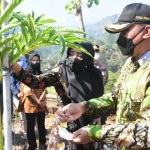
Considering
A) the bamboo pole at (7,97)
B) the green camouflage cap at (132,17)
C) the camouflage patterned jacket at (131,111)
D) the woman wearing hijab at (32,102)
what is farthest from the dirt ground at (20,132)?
the green camouflage cap at (132,17)

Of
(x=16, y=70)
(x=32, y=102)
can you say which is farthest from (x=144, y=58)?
(x=32, y=102)

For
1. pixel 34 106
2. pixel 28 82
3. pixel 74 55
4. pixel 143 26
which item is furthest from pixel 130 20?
pixel 34 106

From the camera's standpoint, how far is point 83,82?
265 centimetres

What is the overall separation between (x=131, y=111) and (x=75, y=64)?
4.05 feet

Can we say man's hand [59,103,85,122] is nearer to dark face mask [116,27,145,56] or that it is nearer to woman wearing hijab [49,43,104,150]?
dark face mask [116,27,145,56]

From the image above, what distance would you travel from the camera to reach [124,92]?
1637 mm

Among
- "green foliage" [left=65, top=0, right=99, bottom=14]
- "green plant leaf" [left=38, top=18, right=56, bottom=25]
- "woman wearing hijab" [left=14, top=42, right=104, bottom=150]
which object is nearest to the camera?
"green plant leaf" [left=38, top=18, right=56, bottom=25]

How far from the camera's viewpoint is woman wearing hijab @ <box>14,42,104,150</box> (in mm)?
2336

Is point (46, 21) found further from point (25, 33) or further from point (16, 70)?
point (16, 70)

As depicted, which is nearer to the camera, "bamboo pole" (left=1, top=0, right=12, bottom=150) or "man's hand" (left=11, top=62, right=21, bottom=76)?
"bamboo pole" (left=1, top=0, right=12, bottom=150)

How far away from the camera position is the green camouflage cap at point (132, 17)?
1.57 m

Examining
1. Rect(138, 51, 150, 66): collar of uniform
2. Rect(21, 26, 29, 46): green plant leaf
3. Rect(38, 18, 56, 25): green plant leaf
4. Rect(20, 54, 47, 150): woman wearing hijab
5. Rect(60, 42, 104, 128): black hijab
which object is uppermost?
Rect(38, 18, 56, 25): green plant leaf

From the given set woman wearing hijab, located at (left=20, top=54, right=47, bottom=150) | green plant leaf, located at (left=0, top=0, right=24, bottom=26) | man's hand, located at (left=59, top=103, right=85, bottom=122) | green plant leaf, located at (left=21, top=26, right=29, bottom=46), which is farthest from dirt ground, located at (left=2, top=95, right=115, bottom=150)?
green plant leaf, located at (left=0, top=0, right=24, bottom=26)

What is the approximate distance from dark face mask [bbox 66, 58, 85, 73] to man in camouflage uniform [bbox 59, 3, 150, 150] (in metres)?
Answer: 0.84
